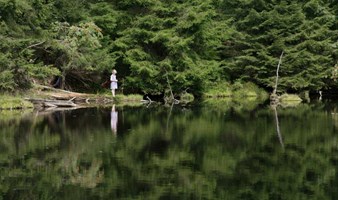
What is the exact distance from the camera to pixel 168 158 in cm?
1288

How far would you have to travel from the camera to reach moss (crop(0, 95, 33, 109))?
2619 centimetres

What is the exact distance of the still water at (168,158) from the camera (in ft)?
32.4

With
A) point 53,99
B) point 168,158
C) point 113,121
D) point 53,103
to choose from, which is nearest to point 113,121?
point 113,121

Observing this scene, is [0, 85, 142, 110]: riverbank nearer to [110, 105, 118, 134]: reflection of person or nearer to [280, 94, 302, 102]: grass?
[110, 105, 118, 134]: reflection of person

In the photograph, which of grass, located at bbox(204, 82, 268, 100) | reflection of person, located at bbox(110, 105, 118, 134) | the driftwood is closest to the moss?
the driftwood

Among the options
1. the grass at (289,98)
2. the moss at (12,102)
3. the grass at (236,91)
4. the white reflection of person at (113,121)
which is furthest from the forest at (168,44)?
the white reflection of person at (113,121)

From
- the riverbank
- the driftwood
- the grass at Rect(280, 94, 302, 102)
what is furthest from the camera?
the grass at Rect(280, 94, 302, 102)

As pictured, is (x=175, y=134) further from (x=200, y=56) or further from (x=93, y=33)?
(x=200, y=56)

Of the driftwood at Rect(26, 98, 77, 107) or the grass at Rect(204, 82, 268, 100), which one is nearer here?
the driftwood at Rect(26, 98, 77, 107)

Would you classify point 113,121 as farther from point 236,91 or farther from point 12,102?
point 236,91

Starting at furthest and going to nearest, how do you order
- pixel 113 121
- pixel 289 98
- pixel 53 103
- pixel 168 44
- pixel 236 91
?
pixel 236 91 < pixel 289 98 < pixel 168 44 < pixel 53 103 < pixel 113 121

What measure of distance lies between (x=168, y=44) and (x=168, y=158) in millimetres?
21562

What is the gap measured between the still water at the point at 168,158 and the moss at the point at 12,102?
4.67m

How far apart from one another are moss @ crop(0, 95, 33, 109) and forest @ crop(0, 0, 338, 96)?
560mm
